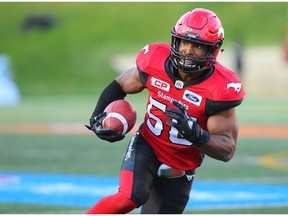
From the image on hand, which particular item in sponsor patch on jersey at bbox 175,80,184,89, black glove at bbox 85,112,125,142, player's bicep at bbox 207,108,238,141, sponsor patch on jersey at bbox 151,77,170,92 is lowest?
black glove at bbox 85,112,125,142

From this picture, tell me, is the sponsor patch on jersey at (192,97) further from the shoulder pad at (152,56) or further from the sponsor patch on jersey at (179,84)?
the shoulder pad at (152,56)

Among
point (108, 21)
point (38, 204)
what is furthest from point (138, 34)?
point (38, 204)

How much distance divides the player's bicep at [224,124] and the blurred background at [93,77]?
2.18 meters

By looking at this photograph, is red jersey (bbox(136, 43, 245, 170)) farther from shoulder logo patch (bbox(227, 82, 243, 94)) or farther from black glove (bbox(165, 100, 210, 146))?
black glove (bbox(165, 100, 210, 146))

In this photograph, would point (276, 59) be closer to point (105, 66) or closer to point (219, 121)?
point (105, 66)

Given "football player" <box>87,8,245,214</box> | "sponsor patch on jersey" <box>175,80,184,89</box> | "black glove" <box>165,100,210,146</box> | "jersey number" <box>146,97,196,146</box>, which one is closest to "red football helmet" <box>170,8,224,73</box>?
"football player" <box>87,8,245,214</box>

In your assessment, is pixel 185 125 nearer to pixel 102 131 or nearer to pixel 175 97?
pixel 175 97

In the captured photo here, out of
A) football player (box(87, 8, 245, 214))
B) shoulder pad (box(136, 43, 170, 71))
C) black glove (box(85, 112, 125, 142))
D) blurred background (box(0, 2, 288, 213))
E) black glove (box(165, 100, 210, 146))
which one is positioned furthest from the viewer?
blurred background (box(0, 2, 288, 213))

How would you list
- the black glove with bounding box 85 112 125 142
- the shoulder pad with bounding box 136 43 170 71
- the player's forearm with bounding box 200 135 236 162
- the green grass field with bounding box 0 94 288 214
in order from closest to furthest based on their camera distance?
the player's forearm with bounding box 200 135 236 162 < the black glove with bounding box 85 112 125 142 < the shoulder pad with bounding box 136 43 170 71 < the green grass field with bounding box 0 94 288 214

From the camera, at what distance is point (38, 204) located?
22.8 ft

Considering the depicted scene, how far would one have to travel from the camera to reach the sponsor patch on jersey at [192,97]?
4.73m

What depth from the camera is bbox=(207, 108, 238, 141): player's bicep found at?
466 cm

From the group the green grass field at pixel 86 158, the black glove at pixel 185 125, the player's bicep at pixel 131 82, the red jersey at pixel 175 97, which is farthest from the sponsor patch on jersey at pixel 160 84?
the green grass field at pixel 86 158

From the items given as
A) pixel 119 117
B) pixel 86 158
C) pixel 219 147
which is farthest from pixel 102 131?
pixel 86 158
